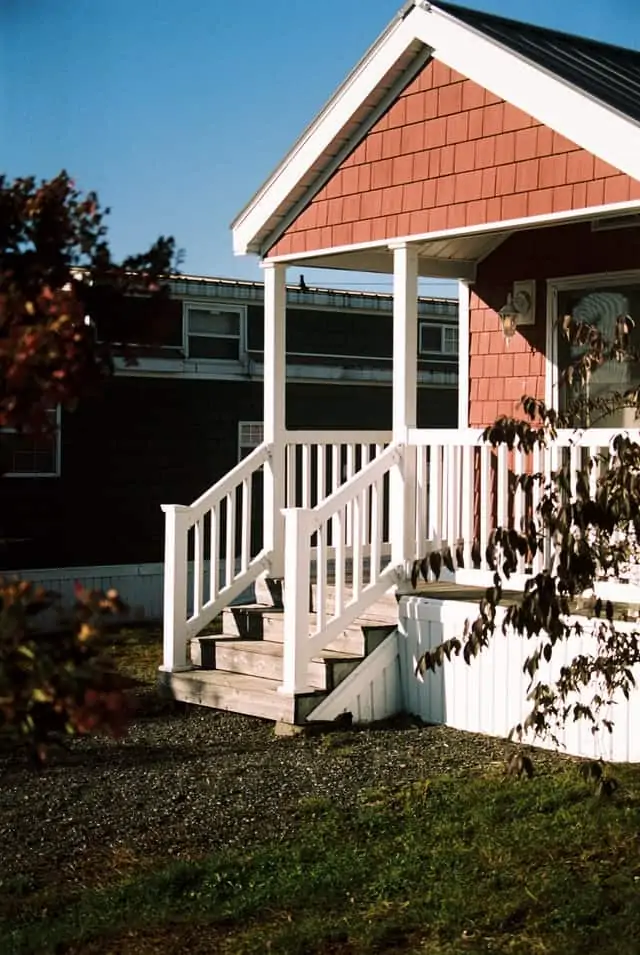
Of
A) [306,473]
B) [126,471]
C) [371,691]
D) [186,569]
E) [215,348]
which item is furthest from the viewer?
[215,348]

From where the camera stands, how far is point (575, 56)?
906 cm

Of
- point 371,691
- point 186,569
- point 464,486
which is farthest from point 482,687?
point 186,569

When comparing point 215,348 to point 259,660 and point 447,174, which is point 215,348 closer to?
point 447,174

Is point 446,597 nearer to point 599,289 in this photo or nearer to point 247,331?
point 599,289

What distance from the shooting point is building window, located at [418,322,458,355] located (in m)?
19.6

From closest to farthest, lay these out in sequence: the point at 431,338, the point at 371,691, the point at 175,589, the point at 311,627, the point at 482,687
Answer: the point at 482,687 < the point at 371,691 < the point at 311,627 < the point at 175,589 < the point at 431,338

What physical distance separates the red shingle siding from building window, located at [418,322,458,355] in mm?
9772

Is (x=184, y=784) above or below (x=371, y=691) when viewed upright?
below

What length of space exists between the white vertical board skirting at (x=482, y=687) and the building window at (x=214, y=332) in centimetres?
852

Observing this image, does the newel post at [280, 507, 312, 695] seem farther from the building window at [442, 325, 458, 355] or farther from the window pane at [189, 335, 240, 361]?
the building window at [442, 325, 458, 355]

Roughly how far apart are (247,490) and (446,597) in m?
1.78

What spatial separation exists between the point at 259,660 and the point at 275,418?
2.00 metres

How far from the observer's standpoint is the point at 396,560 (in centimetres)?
890

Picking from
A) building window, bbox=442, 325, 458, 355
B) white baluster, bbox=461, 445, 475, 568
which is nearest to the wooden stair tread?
white baluster, bbox=461, 445, 475, 568
